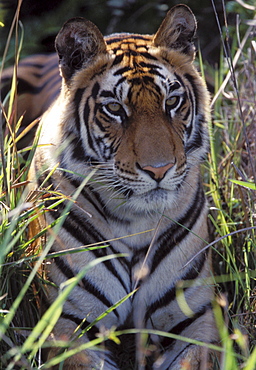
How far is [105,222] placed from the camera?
2148mm

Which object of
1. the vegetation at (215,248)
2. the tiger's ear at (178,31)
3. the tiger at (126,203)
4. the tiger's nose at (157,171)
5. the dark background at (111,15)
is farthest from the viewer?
the dark background at (111,15)

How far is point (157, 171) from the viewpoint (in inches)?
74.9

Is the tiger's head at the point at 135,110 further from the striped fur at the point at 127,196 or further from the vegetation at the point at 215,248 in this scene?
the vegetation at the point at 215,248

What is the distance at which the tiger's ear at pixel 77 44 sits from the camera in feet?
6.88

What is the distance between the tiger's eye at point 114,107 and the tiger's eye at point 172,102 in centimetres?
17

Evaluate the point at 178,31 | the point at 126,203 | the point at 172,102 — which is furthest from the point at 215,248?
the point at 178,31

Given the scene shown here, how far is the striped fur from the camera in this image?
2.05 metres

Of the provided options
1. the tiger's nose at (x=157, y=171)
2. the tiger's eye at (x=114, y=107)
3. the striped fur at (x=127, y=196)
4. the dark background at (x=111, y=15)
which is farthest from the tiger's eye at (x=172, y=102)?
the dark background at (x=111, y=15)

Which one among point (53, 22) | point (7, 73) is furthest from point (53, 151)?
point (53, 22)

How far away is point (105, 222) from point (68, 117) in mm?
413

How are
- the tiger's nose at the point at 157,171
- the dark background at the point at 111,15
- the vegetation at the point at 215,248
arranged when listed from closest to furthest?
1. the vegetation at the point at 215,248
2. the tiger's nose at the point at 157,171
3. the dark background at the point at 111,15

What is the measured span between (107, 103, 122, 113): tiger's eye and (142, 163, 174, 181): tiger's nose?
0.93 ft

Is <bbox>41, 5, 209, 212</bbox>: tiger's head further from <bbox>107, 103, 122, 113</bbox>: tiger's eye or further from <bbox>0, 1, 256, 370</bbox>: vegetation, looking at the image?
<bbox>0, 1, 256, 370</bbox>: vegetation

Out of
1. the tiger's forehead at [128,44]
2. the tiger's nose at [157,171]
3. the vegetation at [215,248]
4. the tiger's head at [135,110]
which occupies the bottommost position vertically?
the vegetation at [215,248]
